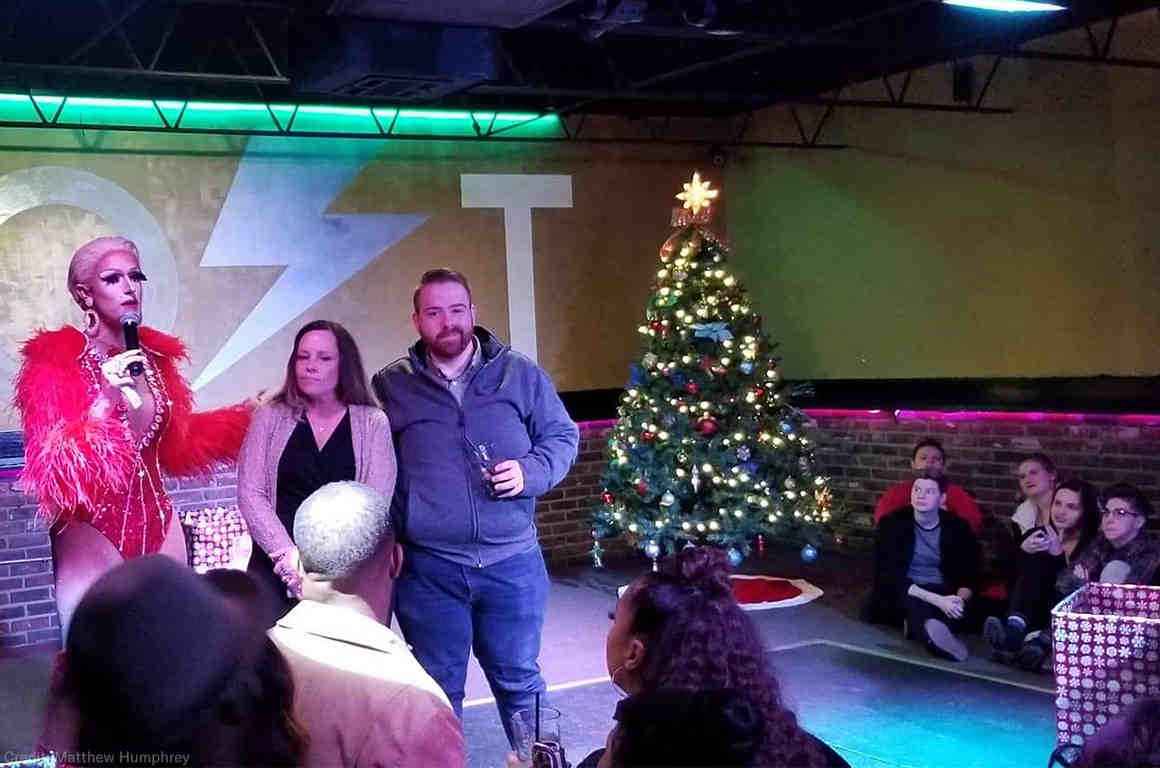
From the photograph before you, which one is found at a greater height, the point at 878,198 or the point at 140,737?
the point at 878,198

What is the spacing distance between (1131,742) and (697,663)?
0.63 m

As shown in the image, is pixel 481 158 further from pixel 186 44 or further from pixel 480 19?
pixel 480 19

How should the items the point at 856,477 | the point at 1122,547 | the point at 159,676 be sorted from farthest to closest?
the point at 856,477 < the point at 1122,547 < the point at 159,676

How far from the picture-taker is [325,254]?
855 cm

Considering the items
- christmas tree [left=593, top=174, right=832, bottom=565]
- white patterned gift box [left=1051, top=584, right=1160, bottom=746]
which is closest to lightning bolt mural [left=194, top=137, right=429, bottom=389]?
christmas tree [left=593, top=174, right=832, bottom=565]

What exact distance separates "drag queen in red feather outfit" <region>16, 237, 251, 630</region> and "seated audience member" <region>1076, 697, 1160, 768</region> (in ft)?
7.06

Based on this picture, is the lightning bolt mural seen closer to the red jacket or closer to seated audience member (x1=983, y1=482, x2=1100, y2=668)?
the red jacket

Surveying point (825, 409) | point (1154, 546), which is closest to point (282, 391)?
point (1154, 546)

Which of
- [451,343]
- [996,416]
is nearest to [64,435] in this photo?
[451,343]

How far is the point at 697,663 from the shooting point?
6.37 ft

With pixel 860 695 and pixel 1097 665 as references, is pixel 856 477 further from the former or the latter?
pixel 1097 665

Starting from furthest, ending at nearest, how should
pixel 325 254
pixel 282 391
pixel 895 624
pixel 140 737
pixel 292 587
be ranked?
1. pixel 325 254
2. pixel 895 624
3. pixel 282 391
4. pixel 292 587
5. pixel 140 737

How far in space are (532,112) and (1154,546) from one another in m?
5.36

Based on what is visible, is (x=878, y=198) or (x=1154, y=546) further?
(x=878, y=198)
